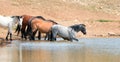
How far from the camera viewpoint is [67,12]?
37.4 meters

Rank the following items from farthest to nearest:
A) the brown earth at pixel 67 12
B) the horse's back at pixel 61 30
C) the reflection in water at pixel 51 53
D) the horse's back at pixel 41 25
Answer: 1. the brown earth at pixel 67 12
2. the horse's back at pixel 41 25
3. the horse's back at pixel 61 30
4. the reflection in water at pixel 51 53

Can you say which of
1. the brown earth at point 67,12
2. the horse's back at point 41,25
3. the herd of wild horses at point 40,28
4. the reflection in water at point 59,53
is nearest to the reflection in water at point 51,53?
the reflection in water at point 59,53

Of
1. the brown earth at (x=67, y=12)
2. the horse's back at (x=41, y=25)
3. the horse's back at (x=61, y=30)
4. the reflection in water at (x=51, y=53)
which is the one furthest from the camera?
the brown earth at (x=67, y=12)

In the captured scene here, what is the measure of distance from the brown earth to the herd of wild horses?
6014 millimetres

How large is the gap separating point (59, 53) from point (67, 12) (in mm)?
20212

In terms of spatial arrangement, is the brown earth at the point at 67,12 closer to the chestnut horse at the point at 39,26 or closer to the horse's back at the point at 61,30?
the chestnut horse at the point at 39,26

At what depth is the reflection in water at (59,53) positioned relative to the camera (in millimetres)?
15664

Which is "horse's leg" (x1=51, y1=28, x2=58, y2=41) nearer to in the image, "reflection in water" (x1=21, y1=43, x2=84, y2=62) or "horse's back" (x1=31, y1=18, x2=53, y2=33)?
"horse's back" (x1=31, y1=18, x2=53, y2=33)

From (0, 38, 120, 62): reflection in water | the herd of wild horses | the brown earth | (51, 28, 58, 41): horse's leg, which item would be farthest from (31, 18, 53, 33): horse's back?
the brown earth

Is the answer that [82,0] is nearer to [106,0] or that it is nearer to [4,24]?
[106,0]

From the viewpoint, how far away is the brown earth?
31.9m

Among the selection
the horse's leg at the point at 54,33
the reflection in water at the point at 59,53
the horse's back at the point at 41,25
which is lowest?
the reflection in water at the point at 59,53

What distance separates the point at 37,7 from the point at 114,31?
8.54 m

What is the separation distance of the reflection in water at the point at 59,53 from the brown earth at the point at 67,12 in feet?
32.0
